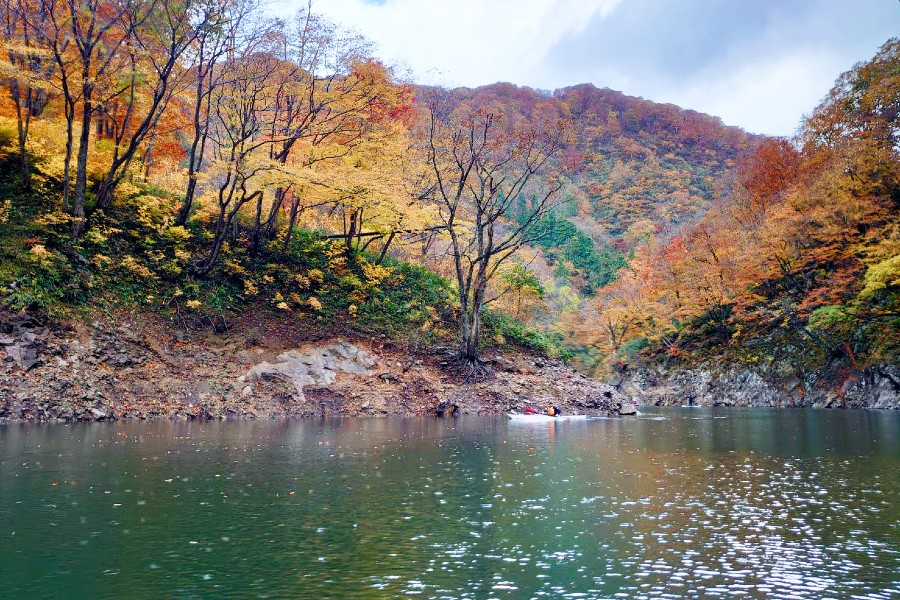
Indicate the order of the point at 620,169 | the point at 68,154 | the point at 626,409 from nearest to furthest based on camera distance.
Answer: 1. the point at 68,154
2. the point at 626,409
3. the point at 620,169

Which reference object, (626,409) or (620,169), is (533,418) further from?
(620,169)

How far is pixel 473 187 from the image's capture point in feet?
105

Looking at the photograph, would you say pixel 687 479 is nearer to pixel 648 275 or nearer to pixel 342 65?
pixel 342 65

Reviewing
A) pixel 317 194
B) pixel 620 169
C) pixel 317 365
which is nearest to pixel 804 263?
pixel 317 194

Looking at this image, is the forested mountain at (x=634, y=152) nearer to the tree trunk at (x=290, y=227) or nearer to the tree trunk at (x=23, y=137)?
the tree trunk at (x=290, y=227)

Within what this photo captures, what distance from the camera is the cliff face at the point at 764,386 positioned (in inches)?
1416

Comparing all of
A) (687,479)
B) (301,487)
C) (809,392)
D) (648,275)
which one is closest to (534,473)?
(687,479)

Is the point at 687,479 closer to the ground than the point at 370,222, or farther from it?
closer to the ground

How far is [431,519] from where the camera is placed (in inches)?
372

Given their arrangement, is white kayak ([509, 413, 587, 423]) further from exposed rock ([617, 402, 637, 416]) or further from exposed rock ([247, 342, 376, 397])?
exposed rock ([247, 342, 376, 397])

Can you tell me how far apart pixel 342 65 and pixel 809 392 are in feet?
106

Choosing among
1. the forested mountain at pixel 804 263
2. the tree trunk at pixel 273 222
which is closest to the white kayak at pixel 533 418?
the tree trunk at pixel 273 222

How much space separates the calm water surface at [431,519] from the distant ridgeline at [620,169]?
202 feet

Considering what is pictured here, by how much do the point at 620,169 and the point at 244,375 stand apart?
9273cm
